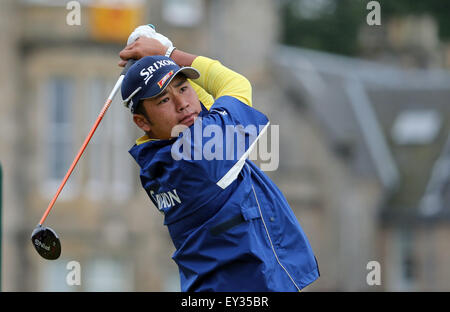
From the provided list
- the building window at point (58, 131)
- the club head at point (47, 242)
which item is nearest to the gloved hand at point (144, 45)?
the club head at point (47, 242)

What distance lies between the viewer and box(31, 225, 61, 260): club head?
4.96 m

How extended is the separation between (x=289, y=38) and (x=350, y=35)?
2.74 m

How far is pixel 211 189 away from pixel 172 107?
1.56 ft

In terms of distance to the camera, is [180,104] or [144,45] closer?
[180,104]

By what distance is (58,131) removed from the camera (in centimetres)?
2122

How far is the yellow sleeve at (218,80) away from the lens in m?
5.12

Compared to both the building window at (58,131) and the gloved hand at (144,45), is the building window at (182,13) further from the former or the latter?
the gloved hand at (144,45)

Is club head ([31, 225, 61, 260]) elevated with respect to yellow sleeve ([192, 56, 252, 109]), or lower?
lower

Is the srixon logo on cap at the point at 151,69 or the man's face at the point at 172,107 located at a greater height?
the srixon logo on cap at the point at 151,69

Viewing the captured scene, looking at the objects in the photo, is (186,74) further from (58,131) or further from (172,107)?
(58,131)

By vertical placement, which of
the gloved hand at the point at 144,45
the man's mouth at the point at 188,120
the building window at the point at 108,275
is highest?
the gloved hand at the point at 144,45

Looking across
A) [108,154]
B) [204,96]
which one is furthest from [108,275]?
[204,96]

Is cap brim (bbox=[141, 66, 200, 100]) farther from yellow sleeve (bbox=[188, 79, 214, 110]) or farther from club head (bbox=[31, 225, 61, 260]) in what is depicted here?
club head (bbox=[31, 225, 61, 260])

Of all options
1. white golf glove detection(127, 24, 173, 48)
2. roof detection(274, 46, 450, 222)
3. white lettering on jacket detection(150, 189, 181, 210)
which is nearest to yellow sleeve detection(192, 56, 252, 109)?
white golf glove detection(127, 24, 173, 48)
